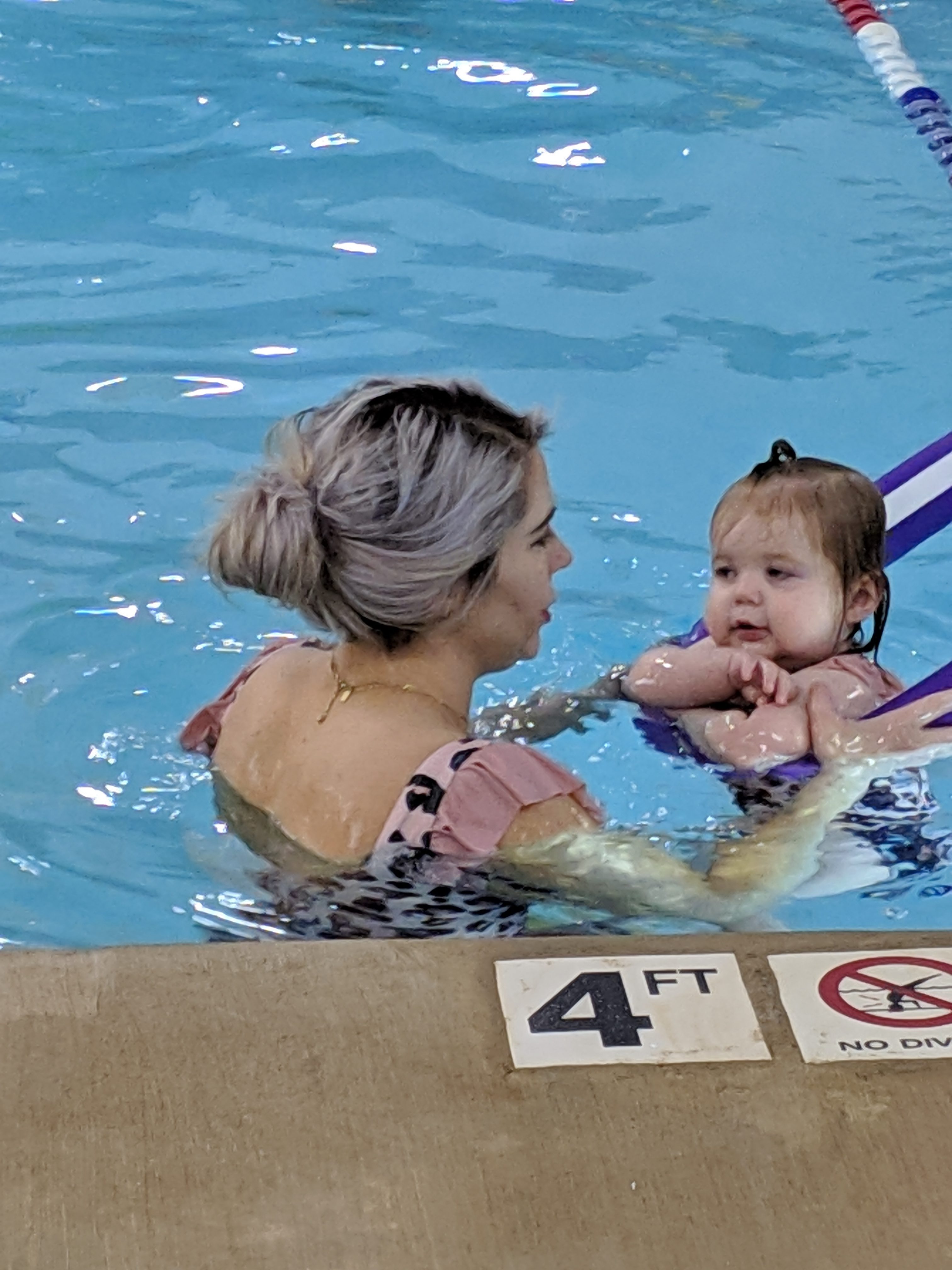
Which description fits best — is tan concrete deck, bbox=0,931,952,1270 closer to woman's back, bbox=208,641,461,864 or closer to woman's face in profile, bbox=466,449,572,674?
woman's back, bbox=208,641,461,864

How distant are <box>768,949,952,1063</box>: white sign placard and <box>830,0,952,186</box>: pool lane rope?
3.81m

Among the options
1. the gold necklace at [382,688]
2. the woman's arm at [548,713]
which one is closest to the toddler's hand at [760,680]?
the woman's arm at [548,713]

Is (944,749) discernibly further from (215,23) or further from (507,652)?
(215,23)

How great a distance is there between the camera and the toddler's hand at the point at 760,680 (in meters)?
A: 2.62

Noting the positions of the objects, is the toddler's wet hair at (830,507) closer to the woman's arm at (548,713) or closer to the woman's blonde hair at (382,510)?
the woman's arm at (548,713)

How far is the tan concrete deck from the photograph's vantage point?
1.31 meters

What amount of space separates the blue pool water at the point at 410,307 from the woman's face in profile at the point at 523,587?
521mm

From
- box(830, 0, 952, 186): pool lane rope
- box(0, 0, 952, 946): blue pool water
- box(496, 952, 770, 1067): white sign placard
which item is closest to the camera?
box(496, 952, 770, 1067): white sign placard

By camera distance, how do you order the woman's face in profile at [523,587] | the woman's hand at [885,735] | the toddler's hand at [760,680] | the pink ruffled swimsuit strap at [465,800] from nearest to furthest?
the pink ruffled swimsuit strap at [465,800] → the woman's face in profile at [523,587] → the woman's hand at [885,735] → the toddler's hand at [760,680]

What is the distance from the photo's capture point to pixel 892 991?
1580mm

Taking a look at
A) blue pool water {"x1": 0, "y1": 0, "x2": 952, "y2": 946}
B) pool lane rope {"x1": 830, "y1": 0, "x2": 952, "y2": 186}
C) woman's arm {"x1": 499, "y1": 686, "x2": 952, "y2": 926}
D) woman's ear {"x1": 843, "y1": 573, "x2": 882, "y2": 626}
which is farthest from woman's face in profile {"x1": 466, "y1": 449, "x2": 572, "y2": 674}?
pool lane rope {"x1": 830, "y1": 0, "x2": 952, "y2": 186}

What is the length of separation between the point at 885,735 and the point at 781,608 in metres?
0.30

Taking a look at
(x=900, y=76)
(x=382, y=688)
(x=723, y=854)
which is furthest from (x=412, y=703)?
(x=900, y=76)

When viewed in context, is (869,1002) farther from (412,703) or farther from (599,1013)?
(412,703)
